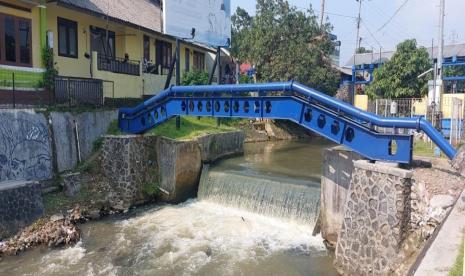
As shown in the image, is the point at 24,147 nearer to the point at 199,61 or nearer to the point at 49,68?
the point at 49,68

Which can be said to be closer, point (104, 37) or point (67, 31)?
point (67, 31)

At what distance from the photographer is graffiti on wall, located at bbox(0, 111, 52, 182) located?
13.8m

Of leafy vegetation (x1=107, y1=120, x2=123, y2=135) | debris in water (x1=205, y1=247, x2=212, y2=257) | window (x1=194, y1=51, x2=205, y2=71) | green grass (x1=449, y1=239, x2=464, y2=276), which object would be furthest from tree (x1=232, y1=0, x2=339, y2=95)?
green grass (x1=449, y1=239, x2=464, y2=276)

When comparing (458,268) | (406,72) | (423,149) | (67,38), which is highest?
(67,38)

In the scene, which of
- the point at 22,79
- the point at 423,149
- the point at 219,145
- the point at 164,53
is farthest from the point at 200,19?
the point at 423,149

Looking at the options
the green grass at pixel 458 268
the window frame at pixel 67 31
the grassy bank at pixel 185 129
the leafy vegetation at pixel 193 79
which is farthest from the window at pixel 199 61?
the green grass at pixel 458 268

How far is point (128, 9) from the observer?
2459 centimetres

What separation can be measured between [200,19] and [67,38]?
6.93m

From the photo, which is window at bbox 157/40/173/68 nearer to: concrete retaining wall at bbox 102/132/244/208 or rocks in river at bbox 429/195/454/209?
concrete retaining wall at bbox 102/132/244/208

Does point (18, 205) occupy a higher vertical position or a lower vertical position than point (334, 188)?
lower

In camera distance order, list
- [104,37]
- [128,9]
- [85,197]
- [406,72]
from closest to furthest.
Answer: [85,197] < [104,37] < [128,9] < [406,72]

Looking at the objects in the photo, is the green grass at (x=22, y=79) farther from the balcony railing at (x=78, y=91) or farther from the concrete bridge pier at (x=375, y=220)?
the concrete bridge pier at (x=375, y=220)

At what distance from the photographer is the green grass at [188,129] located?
18703 mm

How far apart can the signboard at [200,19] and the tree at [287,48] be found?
12.9 meters
